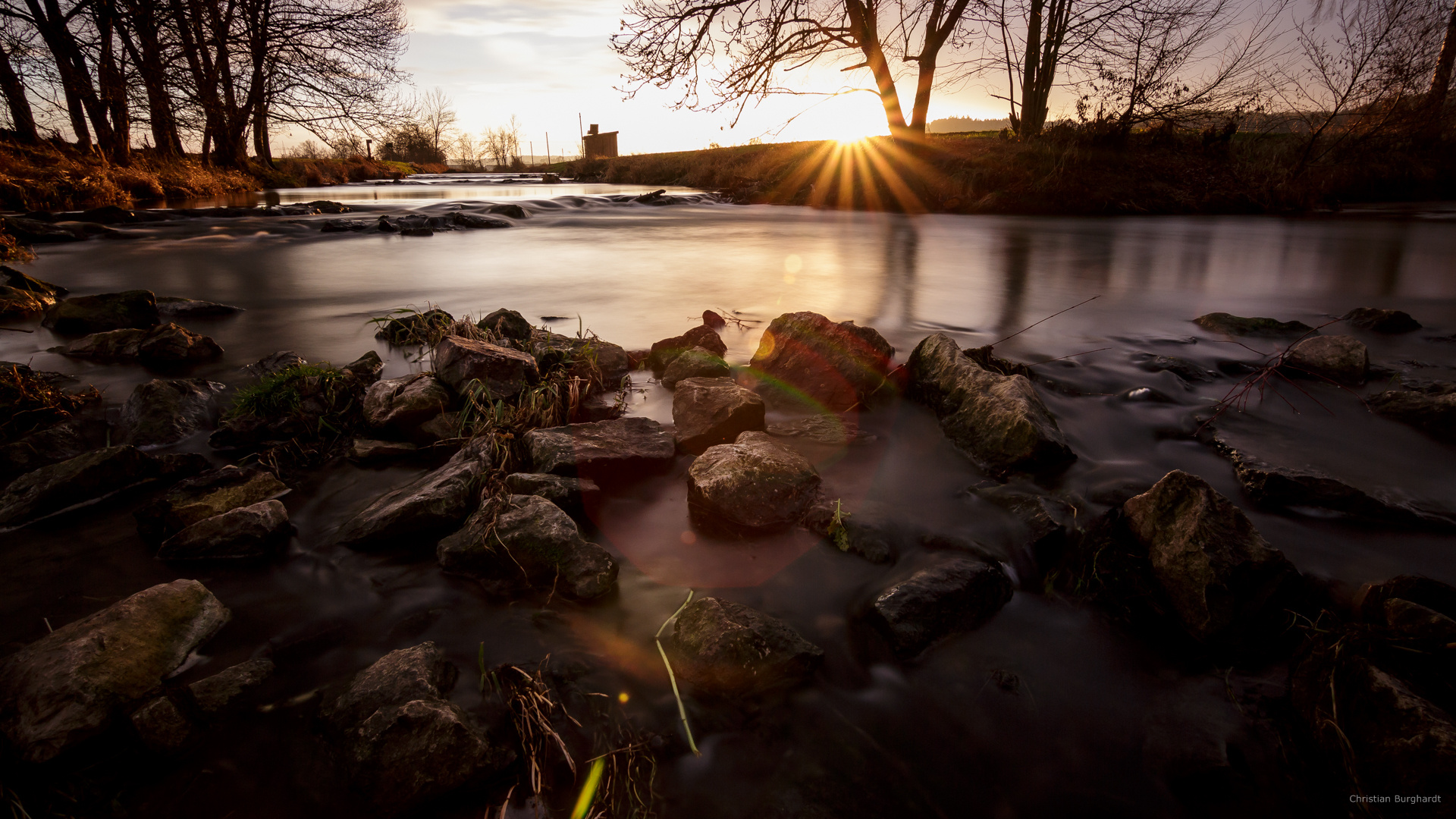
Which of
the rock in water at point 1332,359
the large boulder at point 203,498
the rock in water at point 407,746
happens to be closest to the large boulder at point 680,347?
the large boulder at point 203,498

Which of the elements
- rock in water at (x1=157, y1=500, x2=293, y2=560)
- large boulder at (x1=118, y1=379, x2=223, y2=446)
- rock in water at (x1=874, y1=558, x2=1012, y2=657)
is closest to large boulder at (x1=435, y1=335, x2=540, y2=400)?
rock in water at (x1=157, y1=500, x2=293, y2=560)

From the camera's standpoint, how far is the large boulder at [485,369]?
9.14 ft

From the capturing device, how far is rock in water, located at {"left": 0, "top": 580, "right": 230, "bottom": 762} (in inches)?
48.9

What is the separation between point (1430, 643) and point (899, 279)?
605 centimetres

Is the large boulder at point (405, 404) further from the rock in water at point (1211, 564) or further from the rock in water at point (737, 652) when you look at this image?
the rock in water at point (1211, 564)

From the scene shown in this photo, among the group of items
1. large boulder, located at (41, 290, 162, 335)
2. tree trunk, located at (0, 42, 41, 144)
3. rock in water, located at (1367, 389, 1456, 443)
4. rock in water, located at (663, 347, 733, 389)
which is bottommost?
rock in water, located at (1367, 389, 1456, 443)

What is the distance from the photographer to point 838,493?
233 centimetres

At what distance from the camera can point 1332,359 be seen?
3.30 m

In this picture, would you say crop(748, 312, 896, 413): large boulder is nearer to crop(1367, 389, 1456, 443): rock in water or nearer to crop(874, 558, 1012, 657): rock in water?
crop(874, 558, 1012, 657): rock in water

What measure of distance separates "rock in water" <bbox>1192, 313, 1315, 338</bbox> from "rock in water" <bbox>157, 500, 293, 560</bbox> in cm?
597

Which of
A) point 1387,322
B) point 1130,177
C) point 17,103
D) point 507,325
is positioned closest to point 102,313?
point 507,325

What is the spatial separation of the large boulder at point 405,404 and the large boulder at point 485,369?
0.28 ft

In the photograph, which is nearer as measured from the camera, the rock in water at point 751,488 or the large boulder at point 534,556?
the large boulder at point 534,556

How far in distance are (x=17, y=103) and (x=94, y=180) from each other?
521 centimetres
